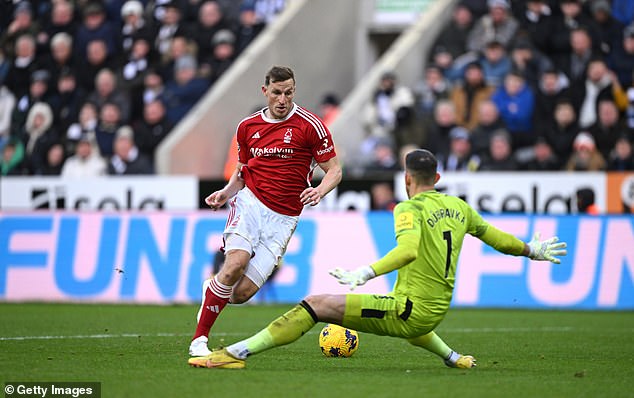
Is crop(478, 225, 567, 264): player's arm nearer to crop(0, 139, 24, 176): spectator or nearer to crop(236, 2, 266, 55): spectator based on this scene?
crop(0, 139, 24, 176): spectator

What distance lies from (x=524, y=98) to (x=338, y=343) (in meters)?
10.9

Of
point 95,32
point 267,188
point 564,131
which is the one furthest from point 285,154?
point 95,32

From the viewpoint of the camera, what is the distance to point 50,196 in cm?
2017

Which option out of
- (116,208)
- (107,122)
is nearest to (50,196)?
(116,208)

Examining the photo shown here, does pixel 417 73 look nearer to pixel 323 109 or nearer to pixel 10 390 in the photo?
pixel 323 109

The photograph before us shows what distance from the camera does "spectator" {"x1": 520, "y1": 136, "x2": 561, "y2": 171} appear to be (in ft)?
62.8

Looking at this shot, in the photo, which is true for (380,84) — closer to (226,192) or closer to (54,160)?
(54,160)

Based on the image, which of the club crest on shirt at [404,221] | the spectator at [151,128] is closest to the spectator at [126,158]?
the spectator at [151,128]

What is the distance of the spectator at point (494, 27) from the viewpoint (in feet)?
70.5

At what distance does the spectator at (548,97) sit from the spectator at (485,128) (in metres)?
0.67

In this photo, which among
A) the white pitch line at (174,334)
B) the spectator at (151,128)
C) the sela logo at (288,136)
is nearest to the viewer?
the sela logo at (288,136)

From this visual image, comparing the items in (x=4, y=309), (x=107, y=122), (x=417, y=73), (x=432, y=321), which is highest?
(x=417, y=73)

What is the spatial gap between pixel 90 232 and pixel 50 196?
2422 mm

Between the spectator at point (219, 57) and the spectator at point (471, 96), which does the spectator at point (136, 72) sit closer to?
the spectator at point (219, 57)
